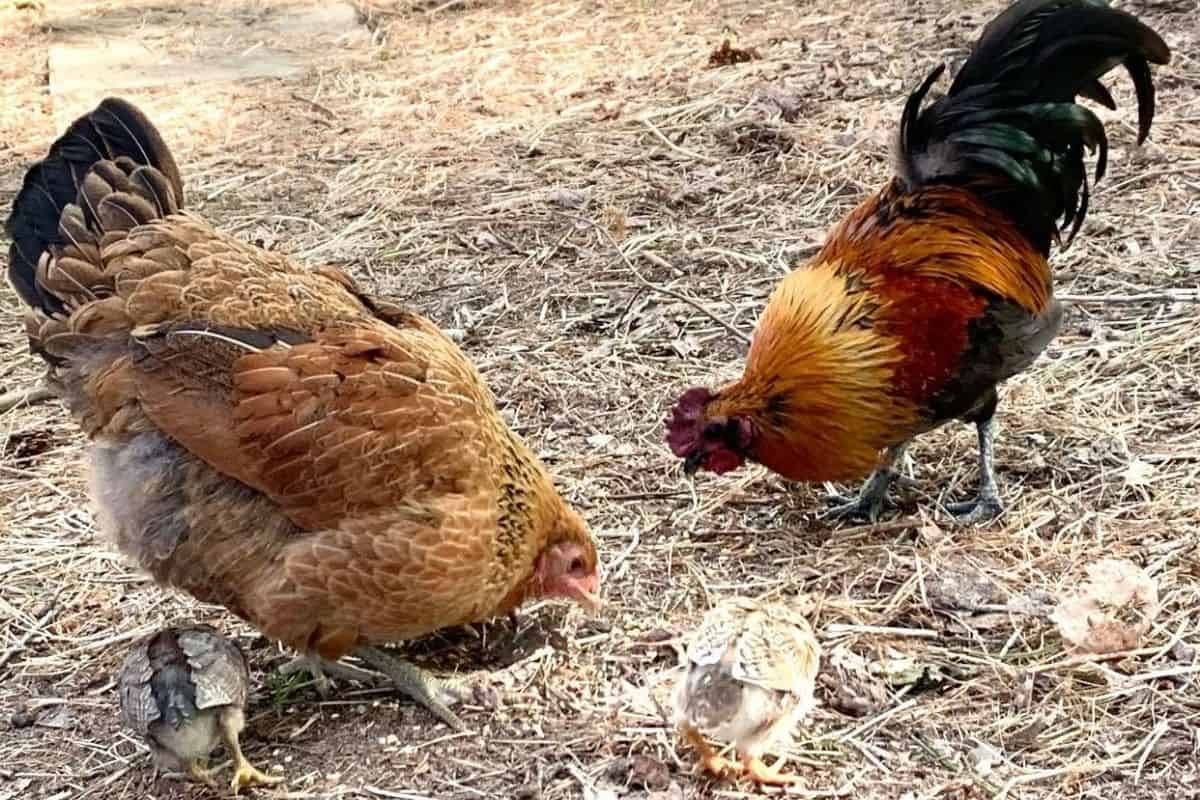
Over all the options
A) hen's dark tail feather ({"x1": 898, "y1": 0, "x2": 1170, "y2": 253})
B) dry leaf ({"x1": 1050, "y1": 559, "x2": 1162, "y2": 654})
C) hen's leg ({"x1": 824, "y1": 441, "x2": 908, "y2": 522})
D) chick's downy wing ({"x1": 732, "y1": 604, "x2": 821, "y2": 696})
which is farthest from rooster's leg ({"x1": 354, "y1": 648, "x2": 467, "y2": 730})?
hen's dark tail feather ({"x1": 898, "y1": 0, "x2": 1170, "y2": 253})

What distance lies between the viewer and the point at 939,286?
14.7 feet

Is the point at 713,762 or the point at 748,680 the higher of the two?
the point at 748,680

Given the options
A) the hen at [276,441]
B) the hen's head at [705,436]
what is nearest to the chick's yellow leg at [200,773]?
the hen at [276,441]

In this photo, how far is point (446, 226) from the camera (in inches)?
287

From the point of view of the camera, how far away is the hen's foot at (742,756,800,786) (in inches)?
136

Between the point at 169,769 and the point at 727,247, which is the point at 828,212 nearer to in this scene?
the point at 727,247

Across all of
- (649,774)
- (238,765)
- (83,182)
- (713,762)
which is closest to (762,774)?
(713,762)

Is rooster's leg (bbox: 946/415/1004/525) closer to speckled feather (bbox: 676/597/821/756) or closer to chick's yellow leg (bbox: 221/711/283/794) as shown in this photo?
speckled feather (bbox: 676/597/821/756)

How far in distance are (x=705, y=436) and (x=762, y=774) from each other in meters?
1.31

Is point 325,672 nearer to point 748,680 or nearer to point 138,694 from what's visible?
point 138,694

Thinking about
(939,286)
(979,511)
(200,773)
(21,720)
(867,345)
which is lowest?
(21,720)

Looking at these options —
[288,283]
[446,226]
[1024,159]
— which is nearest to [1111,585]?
[1024,159]

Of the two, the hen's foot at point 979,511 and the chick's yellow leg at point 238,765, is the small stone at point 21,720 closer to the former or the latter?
the chick's yellow leg at point 238,765

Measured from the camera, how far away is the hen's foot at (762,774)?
346 cm
